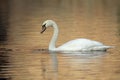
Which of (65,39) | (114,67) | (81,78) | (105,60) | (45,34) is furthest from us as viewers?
(45,34)

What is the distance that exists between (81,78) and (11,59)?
3676mm

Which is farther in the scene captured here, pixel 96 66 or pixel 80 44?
pixel 80 44

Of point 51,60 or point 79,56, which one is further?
point 79,56

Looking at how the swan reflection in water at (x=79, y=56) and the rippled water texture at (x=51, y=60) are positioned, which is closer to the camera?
the rippled water texture at (x=51, y=60)

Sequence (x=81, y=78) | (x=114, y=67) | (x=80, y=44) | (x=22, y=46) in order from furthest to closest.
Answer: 1. (x=22, y=46)
2. (x=80, y=44)
3. (x=114, y=67)
4. (x=81, y=78)

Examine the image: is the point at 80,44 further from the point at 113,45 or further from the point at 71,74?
the point at 71,74

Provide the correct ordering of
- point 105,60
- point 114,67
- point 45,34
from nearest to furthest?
point 114,67 → point 105,60 → point 45,34

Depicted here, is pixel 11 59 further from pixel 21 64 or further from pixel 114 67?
pixel 114 67

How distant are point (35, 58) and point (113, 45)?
319cm

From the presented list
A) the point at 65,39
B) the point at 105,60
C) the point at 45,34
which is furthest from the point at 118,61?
the point at 45,34

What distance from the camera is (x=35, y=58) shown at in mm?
19219

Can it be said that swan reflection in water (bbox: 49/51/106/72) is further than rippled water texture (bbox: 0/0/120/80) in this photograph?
Yes

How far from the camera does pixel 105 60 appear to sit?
18562mm

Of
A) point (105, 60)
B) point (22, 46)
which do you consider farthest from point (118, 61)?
point (22, 46)
